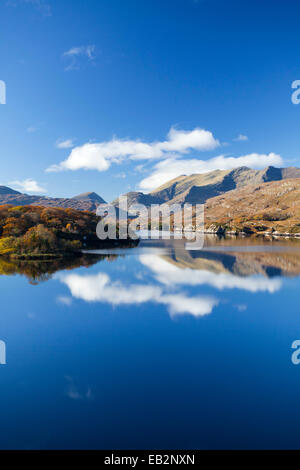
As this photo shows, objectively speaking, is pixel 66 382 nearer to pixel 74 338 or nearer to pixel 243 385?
pixel 74 338

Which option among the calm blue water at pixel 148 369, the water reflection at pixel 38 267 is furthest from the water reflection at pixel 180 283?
the water reflection at pixel 38 267

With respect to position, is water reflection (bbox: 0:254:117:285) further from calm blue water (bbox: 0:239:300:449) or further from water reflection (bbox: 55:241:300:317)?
calm blue water (bbox: 0:239:300:449)

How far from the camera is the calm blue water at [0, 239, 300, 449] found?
11148 mm

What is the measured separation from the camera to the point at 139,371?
16.1m

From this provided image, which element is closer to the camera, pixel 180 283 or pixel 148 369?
pixel 148 369

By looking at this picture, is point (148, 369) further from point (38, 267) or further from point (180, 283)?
point (38, 267)

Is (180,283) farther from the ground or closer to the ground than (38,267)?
closer to the ground

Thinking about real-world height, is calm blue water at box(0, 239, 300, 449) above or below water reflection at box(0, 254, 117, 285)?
below

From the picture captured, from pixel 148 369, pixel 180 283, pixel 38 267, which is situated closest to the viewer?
pixel 148 369

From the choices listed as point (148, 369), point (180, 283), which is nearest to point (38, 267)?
point (180, 283)

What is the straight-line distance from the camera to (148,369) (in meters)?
16.4

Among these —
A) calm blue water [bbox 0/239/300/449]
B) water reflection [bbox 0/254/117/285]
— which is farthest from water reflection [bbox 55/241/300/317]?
water reflection [bbox 0/254/117/285]
